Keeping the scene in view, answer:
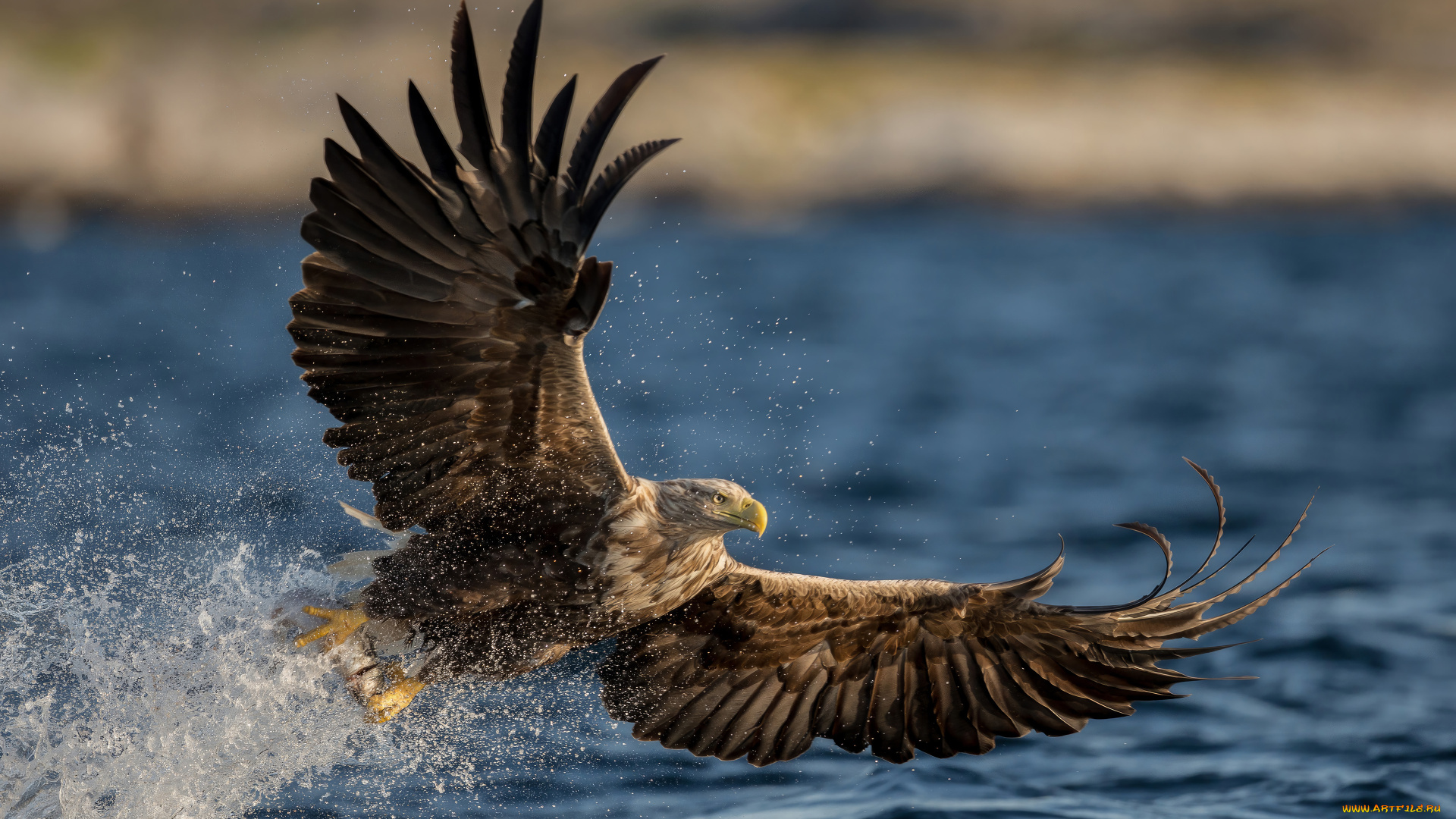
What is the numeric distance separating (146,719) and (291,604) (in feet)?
2.71

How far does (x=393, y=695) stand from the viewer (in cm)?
627

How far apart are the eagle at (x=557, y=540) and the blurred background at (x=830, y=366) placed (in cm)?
77

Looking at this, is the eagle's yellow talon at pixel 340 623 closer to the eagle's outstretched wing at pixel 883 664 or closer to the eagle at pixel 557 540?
the eagle at pixel 557 540

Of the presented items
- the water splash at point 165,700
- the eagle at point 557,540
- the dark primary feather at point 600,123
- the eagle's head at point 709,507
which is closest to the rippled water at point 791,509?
the water splash at point 165,700

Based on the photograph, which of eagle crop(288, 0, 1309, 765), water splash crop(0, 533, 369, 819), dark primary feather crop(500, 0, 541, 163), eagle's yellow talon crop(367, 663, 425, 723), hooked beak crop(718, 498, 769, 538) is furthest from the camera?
eagle's yellow talon crop(367, 663, 425, 723)

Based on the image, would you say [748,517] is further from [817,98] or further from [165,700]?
[817,98]

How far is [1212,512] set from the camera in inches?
559

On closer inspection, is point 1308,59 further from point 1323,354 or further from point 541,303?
point 541,303

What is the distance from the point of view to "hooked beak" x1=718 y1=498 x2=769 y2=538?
18.0 feet

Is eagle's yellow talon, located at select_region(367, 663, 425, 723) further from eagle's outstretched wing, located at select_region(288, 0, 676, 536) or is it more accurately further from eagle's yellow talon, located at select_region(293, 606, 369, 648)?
eagle's outstretched wing, located at select_region(288, 0, 676, 536)

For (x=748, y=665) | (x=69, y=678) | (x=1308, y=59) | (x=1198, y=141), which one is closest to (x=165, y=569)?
(x=69, y=678)

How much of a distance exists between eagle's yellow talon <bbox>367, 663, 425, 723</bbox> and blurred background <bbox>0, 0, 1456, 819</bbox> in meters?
0.18

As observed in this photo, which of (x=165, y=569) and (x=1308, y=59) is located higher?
(x=1308, y=59)

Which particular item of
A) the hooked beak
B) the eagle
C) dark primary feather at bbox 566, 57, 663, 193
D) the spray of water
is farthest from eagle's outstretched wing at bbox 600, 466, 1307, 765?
dark primary feather at bbox 566, 57, 663, 193
